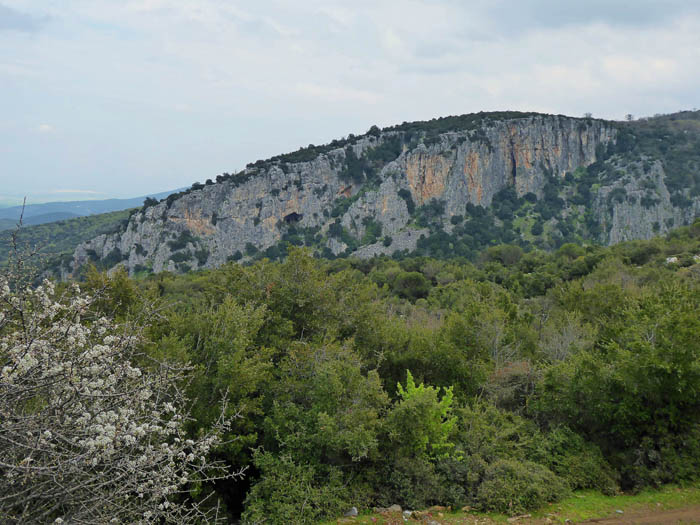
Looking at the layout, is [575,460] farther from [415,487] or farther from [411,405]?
[411,405]

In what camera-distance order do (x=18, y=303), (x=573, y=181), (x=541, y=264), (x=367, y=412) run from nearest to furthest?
(x=18, y=303), (x=367, y=412), (x=541, y=264), (x=573, y=181)

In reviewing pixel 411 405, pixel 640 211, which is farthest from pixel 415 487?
pixel 640 211

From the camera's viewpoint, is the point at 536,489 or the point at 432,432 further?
the point at 432,432

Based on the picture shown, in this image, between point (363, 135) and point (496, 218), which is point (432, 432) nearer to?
point (496, 218)

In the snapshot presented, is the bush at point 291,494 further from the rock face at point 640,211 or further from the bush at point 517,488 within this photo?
the rock face at point 640,211

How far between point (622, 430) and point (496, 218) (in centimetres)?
8998

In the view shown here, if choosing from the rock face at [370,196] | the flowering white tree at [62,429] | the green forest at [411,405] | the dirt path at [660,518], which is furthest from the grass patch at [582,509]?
the rock face at [370,196]

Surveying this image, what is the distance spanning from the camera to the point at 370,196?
3787 inches

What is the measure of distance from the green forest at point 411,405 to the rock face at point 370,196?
7116 cm

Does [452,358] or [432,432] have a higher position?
[452,358]

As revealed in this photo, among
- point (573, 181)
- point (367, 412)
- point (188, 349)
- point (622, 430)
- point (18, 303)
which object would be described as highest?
point (573, 181)

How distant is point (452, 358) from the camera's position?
15.3 m

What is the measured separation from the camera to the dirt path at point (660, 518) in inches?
378

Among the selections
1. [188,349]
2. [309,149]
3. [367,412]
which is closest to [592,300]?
[367,412]
